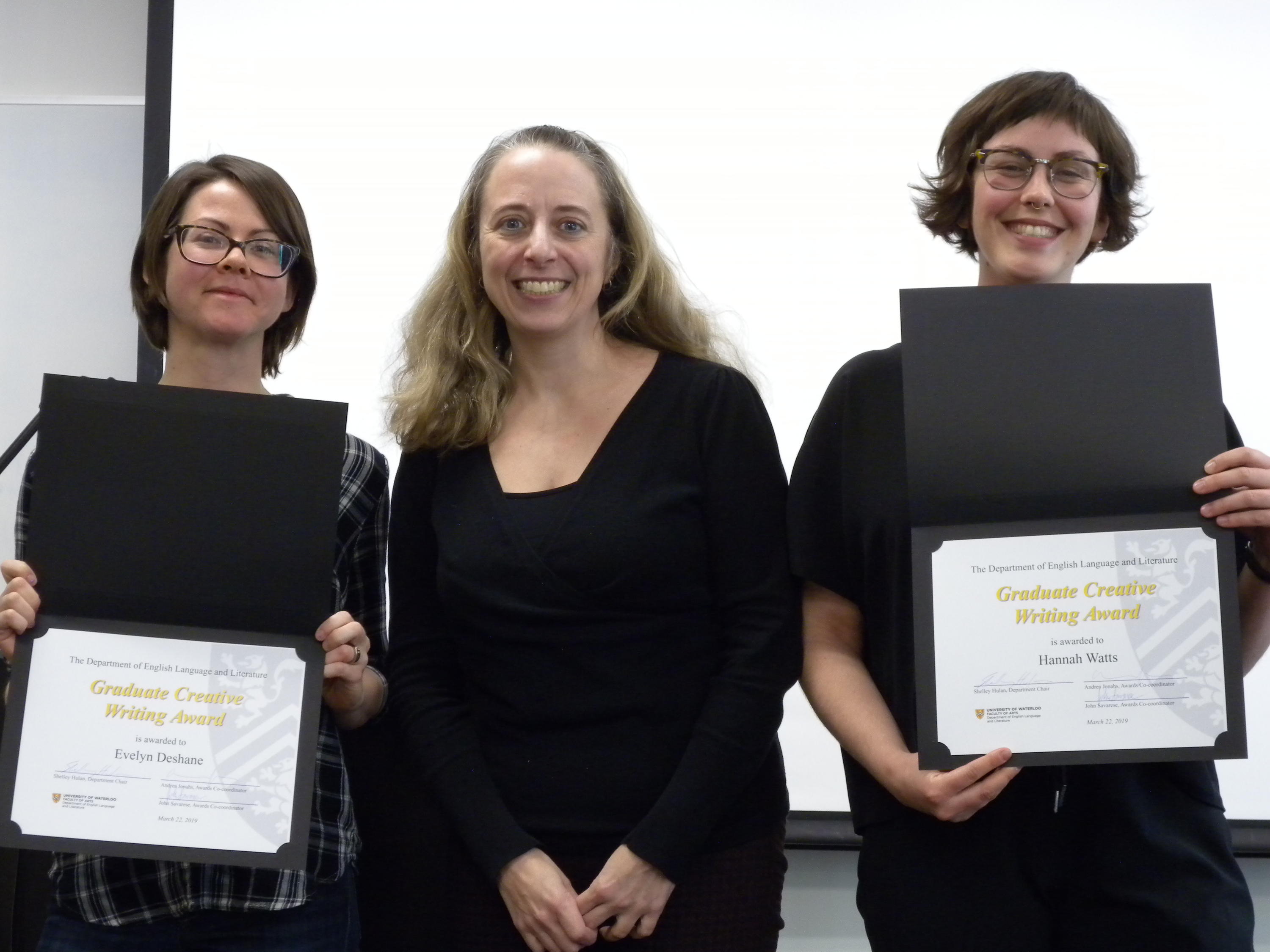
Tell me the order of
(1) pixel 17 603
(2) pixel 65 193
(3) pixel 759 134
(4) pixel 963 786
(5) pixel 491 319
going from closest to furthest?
(4) pixel 963 786 < (1) pixel 17 603 < (5) pixel 491 319 < (3) pixel 759 134 < (2) pixel 65 193

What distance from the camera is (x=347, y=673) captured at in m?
1.40

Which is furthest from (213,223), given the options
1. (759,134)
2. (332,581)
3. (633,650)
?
(759,134)

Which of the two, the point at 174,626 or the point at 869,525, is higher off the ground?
the point at 869,525

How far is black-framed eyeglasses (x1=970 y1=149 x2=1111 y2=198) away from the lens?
1378 millimetres

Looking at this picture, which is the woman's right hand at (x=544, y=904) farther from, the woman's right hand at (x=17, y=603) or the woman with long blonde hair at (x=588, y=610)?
the woman's right hand at (x=17, y=603)

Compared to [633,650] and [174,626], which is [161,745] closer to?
[174,626]

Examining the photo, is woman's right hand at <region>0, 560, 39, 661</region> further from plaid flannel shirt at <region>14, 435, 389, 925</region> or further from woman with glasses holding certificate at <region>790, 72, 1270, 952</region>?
woman with glasses holding certificate at <region>790, 72, 1270, 952</region>

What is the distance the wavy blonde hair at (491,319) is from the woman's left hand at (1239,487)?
65cm

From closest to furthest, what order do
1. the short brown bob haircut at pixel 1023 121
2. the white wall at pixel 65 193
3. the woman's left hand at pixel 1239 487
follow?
the woman's left hand at pixel 1239 487 → the short brown bob haircut at pixel 1023 121 → the white wall at pixel 65 193

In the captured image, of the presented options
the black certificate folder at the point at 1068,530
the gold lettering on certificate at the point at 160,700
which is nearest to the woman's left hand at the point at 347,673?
the gold lettering on certificate at the point at 160,700

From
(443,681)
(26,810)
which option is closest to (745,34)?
(443,681)

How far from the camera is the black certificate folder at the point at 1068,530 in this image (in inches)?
46.9

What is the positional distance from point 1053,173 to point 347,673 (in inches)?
39.9

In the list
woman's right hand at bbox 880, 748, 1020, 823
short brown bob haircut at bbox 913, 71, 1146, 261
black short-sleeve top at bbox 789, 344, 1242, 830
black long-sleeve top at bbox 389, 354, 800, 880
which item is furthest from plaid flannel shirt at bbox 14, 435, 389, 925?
short brown bob haircut at bbox 913, 71, 1146, 261
